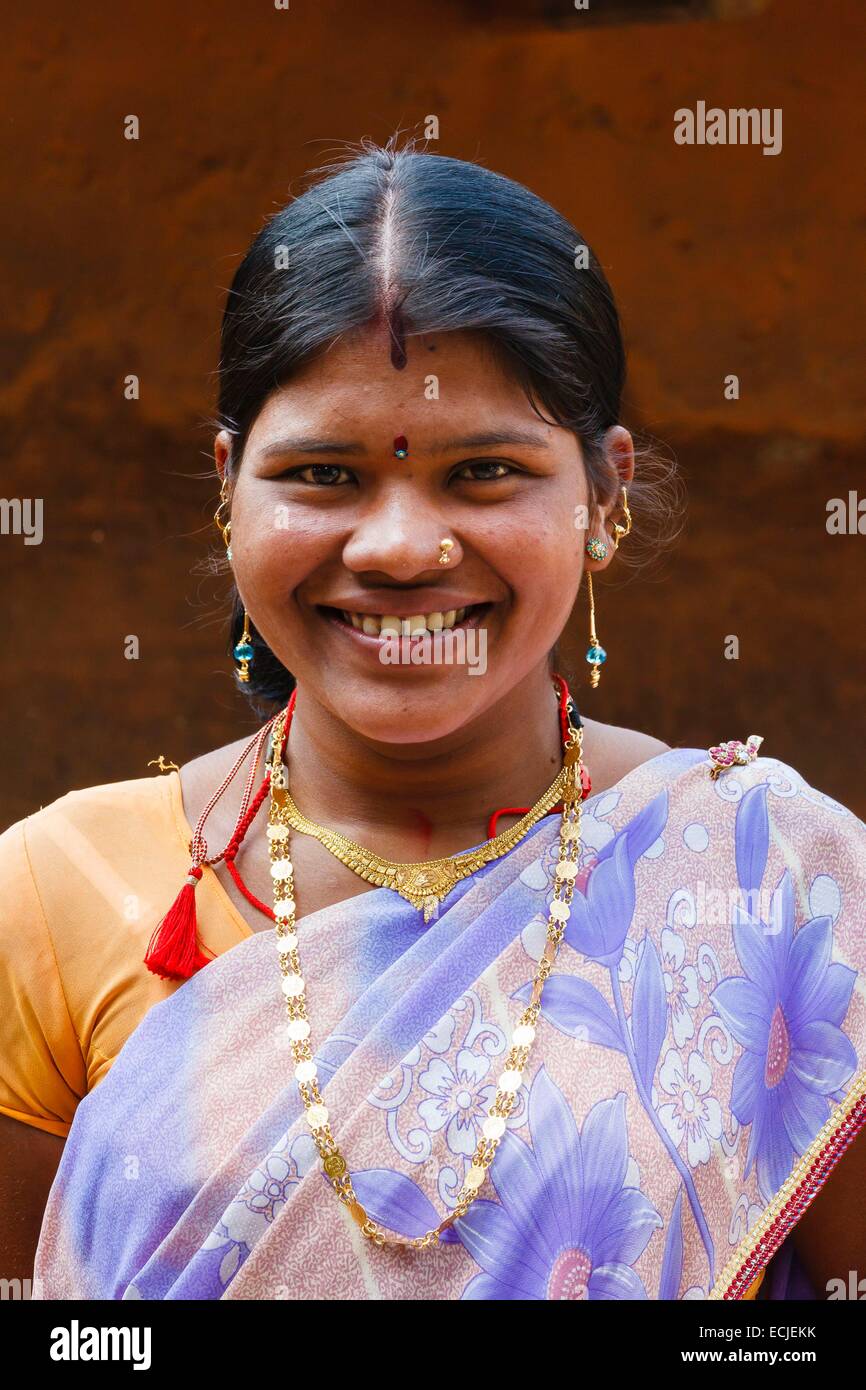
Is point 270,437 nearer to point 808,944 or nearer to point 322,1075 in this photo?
point 322,1075

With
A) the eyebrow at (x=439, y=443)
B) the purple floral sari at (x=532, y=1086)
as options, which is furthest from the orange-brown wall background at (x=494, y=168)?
the purple floral sari at (x=532, y=1086)

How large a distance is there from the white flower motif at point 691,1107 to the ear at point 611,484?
56 centimetres

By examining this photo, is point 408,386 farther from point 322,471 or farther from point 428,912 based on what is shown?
point 428,912

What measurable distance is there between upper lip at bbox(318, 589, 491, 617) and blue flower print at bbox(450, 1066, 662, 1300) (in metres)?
0.53

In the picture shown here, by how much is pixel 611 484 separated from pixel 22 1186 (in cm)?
107

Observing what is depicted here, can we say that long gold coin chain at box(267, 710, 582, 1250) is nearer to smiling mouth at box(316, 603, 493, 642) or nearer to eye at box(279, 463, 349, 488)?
smiling mouth at box(316, 603, 493, 642)

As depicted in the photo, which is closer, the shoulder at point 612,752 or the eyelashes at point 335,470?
the eyelashes at point 335,470

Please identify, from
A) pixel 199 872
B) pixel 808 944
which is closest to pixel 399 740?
pixel 199 872

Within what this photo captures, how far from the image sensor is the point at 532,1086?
161cm

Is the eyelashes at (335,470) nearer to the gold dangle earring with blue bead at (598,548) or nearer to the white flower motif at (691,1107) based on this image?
the gold dangle earring with blue bead at (598,548)

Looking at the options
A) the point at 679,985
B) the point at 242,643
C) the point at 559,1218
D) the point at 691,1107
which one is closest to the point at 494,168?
the point at 242,643

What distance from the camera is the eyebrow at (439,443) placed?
5.08 ft

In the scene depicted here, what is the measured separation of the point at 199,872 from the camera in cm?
177

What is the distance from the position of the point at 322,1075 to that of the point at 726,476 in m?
3.20
